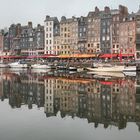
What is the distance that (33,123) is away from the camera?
18.4 metres

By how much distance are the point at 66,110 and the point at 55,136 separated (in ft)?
21.2

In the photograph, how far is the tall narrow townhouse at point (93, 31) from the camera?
3578 inches

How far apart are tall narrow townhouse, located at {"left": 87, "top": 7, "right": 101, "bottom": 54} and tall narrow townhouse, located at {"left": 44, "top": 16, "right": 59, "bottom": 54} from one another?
12403 mm

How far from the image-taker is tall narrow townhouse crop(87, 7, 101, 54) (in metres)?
90.9

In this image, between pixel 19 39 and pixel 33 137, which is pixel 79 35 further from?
pixel 33 137

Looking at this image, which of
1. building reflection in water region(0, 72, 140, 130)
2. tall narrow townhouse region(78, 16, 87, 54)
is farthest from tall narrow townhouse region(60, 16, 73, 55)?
building reflection in water region(0, 72, 140, 130)

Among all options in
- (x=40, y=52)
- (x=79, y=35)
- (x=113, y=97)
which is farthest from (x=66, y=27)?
(x=113, y=97)

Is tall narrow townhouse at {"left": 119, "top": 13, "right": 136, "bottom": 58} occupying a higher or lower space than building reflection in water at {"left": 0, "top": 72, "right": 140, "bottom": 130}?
higher

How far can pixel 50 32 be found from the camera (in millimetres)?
103562

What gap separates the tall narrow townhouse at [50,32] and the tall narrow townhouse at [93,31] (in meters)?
12.4

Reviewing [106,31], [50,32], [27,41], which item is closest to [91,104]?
[106,31]

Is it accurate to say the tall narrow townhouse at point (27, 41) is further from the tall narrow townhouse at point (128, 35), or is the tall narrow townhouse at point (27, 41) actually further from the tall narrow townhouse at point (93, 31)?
the tall narrow townhouse at point (128, 35)

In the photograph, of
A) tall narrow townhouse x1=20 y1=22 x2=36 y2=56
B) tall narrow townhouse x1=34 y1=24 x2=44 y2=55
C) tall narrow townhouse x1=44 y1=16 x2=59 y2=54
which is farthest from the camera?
tall narrow townhouse x1=20 y1=22 x2=36 y2=56

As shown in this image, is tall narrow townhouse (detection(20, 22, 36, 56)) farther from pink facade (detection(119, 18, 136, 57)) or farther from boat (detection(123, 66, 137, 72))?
boat (detection(123, 66, 137, 72))
